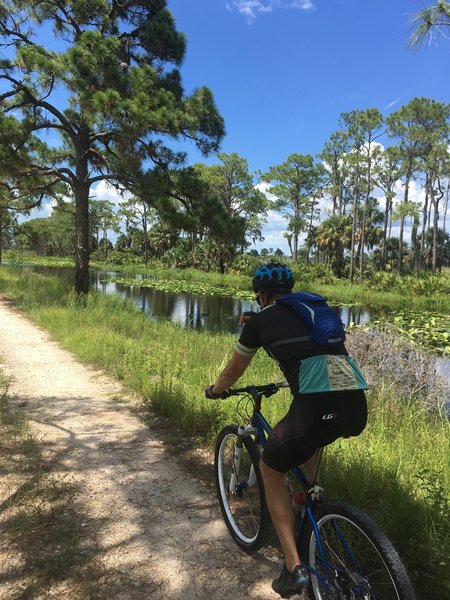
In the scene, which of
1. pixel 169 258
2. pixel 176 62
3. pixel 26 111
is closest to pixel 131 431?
pixel 26 111

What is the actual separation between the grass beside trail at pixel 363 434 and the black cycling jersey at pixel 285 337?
1.27 meters

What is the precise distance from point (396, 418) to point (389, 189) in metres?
43.4

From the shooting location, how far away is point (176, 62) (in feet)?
49.1

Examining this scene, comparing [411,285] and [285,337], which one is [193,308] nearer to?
[411,285]

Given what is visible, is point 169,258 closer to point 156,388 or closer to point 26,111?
point 26,111

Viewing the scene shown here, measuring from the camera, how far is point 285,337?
214 cm

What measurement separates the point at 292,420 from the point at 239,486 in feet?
4.12

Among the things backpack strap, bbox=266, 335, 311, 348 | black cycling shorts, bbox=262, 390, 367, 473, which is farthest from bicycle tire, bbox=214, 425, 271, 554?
backpack strap, bbox=266, 335, 311, 348

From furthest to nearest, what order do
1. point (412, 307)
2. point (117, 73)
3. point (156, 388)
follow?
point (412, 307) < point (117, 73) < point (156, 388)

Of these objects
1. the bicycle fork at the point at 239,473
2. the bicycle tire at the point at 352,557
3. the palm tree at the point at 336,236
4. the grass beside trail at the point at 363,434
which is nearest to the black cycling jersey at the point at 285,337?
the bicycle tire at the point at 352,557

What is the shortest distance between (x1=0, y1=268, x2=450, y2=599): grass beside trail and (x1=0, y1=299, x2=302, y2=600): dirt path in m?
0.64

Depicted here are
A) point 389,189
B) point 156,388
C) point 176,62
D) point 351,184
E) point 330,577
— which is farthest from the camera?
point 351,184

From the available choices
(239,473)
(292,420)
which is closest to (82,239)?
(239,473)

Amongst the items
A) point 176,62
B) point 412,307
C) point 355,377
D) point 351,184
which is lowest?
point 412,307
